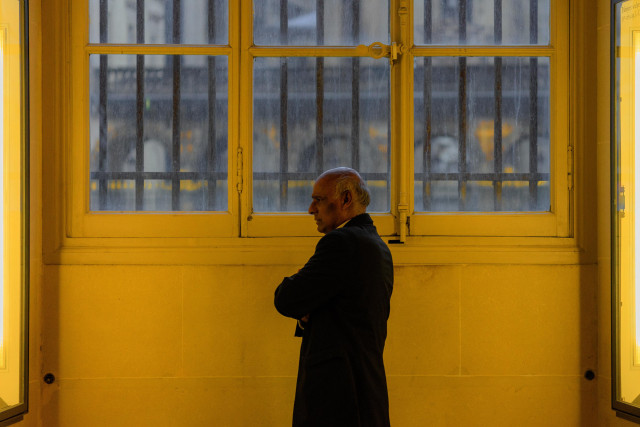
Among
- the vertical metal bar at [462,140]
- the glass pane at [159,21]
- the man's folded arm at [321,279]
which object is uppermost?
the glass pane at [159,21]

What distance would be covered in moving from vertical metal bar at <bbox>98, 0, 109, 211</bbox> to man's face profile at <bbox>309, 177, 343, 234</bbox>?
4.20 ft

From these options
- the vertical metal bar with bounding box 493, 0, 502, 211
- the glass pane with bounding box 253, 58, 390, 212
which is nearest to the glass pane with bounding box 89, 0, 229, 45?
the glass pane with bounding box 253, 58, 390, 212

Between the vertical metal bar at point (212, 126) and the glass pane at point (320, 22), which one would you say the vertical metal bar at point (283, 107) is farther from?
the vertical metal bar at point (212, 126)

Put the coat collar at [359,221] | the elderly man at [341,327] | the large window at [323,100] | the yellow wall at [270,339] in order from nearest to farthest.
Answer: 1. the elderly man at [341,327]
2. the coat collar at [359,221]
3. the yellow wall at [270,339]
4. the large window at [323,100]

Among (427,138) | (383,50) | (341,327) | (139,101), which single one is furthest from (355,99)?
(341,327)

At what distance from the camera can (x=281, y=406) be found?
302 cm

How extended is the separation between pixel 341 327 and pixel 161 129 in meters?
1.51

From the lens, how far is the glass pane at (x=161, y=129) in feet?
10.2

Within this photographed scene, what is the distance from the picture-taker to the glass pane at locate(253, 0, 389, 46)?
3.14m

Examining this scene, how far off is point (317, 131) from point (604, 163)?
4.51ft

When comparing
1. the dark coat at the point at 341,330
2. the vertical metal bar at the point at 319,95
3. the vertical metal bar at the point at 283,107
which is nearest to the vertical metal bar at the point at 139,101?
the vertical metal bar at the point at 283,107

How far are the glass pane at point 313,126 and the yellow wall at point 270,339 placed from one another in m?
Result: 0.38

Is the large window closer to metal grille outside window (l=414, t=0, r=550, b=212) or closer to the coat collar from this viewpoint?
metal grille outside window (l=414, t=0, r=550, b=212)

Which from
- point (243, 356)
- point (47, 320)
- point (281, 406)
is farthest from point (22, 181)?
point (281, 406)
